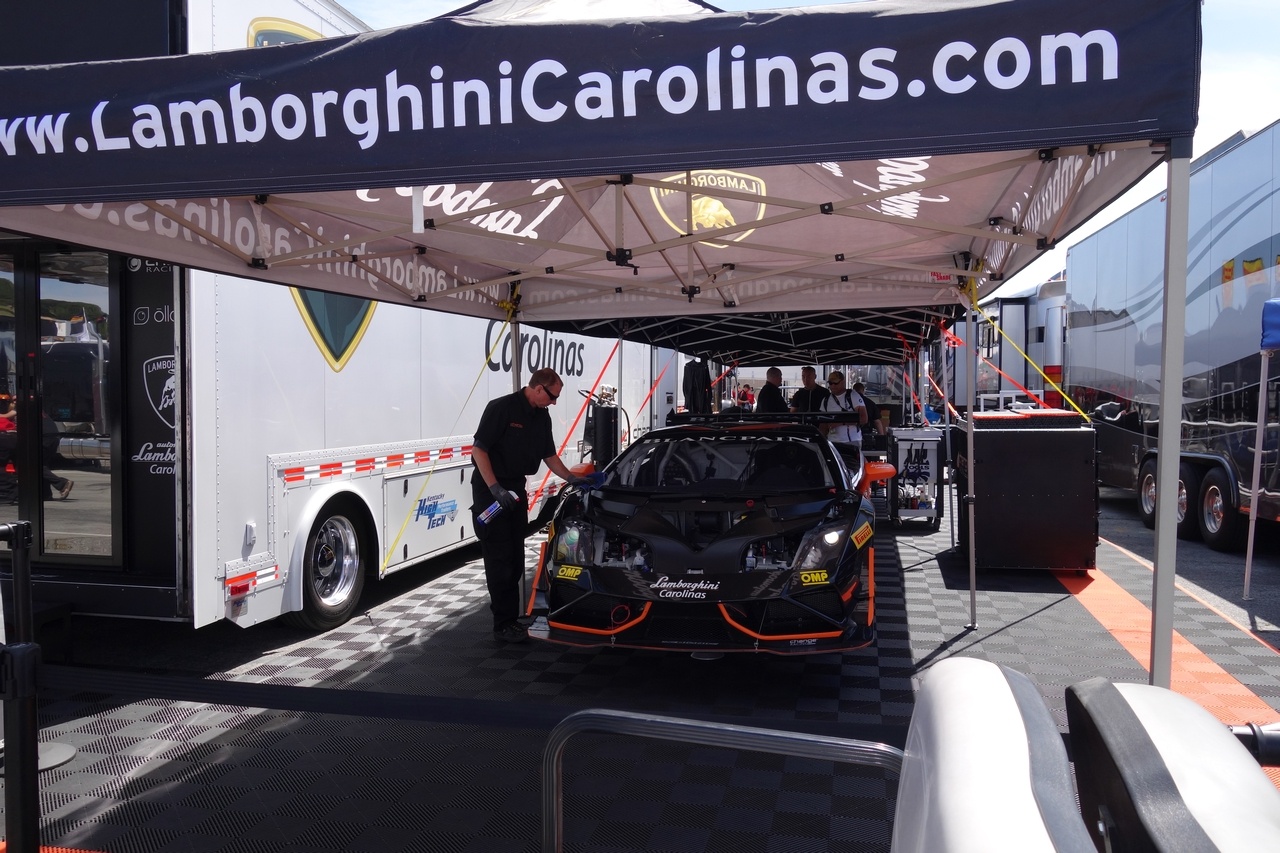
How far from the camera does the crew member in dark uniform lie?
5.83 metres

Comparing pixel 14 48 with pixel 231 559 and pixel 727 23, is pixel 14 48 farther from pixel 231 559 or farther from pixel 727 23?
pixel 727 23

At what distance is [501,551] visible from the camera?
588 cm

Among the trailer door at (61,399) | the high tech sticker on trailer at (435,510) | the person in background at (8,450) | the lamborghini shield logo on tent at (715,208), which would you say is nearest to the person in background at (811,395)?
the high tech sticker on trailer at (435,510)

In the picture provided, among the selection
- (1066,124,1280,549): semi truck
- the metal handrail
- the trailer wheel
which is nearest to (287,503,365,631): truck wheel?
the metal handrail

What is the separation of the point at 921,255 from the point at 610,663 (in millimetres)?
3523

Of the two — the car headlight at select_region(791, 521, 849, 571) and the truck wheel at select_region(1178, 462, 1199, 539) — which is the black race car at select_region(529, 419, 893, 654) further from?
the truck wheel at select_region(1178, 462, 1199, 539)

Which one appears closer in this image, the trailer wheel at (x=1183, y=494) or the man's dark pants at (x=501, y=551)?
the man's dark pants at (x=501, y=551)

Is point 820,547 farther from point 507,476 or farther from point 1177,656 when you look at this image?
point 1177,656

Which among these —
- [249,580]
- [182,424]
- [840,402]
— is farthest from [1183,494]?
[182,424]

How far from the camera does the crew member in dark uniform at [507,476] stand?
19.1ft

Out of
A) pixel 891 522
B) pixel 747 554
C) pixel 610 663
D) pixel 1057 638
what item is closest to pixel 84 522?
A: pixel 610 663

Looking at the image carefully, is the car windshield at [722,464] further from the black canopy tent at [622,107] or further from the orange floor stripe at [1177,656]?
the black canopy tent at [622,107]

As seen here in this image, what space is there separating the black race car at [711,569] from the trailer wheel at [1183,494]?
543 cm

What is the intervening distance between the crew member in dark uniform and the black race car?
0.67 meters
